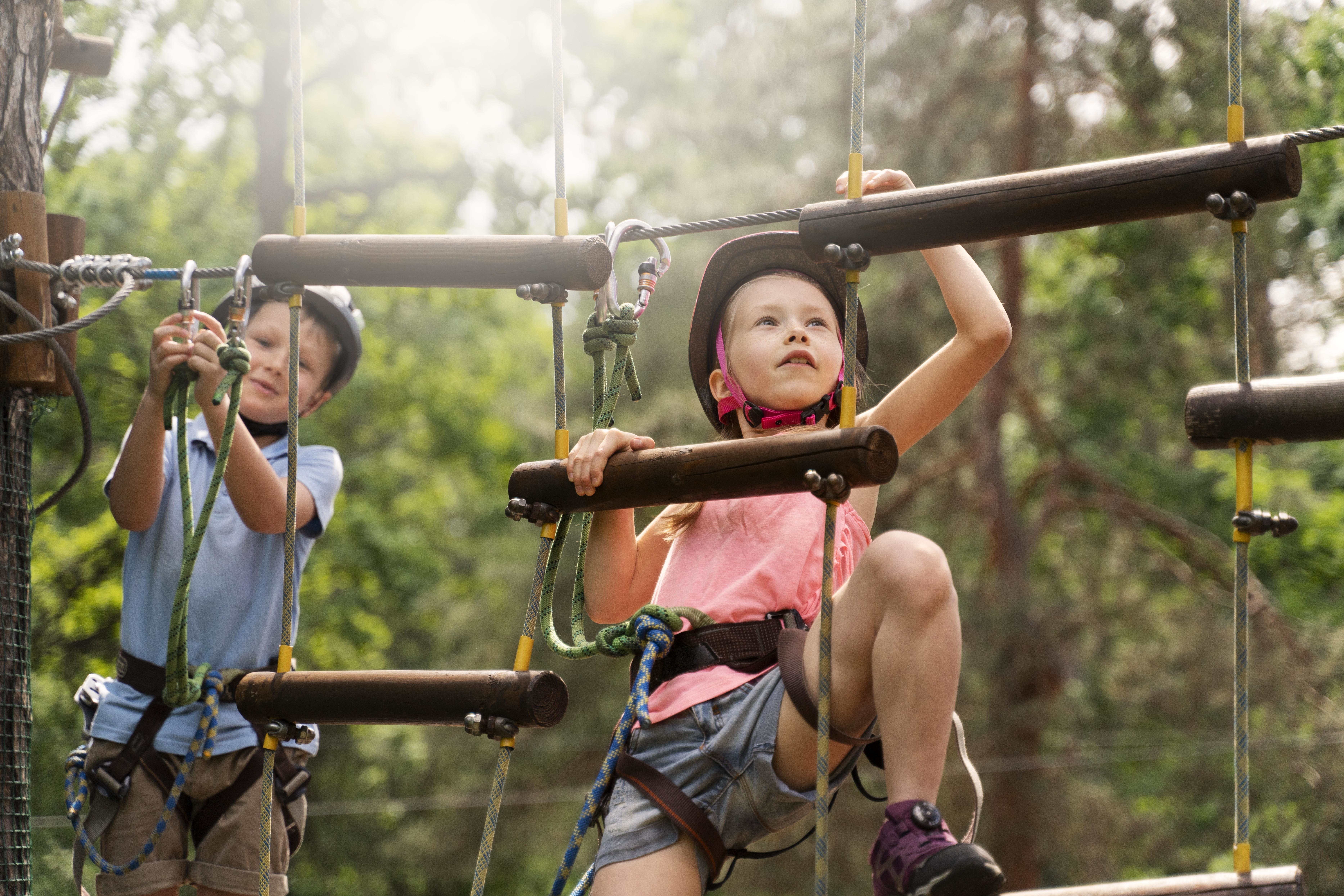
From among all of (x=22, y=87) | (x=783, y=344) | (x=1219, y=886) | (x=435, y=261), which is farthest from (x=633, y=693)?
(x=22, y=87)

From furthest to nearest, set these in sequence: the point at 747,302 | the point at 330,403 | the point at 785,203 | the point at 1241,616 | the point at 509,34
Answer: the point at 509,34 < the point at 330,403 < the point at 785,203 < the point at 747,302 < the point at 1241,616

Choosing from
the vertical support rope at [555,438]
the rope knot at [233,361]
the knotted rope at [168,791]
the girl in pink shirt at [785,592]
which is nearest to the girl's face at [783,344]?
the girl in pink shirt at [785,592]

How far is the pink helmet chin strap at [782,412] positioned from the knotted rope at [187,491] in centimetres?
89

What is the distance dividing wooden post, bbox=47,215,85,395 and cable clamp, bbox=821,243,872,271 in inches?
64.4

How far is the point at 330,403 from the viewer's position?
13.9 metres

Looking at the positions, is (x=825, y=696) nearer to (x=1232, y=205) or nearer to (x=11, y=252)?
(x=1232, y=205)

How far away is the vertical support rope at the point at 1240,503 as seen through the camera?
185 centimetres

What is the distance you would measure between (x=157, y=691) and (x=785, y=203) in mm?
6865

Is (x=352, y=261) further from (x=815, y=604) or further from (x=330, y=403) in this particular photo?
(x=330, y=403)

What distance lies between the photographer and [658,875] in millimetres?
1887

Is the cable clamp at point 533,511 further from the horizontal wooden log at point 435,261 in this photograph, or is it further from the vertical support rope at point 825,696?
the vertical support rope at point 825,696

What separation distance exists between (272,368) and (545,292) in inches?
37.1

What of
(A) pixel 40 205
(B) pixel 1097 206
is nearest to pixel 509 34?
(A) pixel 40 205

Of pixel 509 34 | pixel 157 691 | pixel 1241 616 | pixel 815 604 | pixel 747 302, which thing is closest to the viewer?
pixel 1241 616
